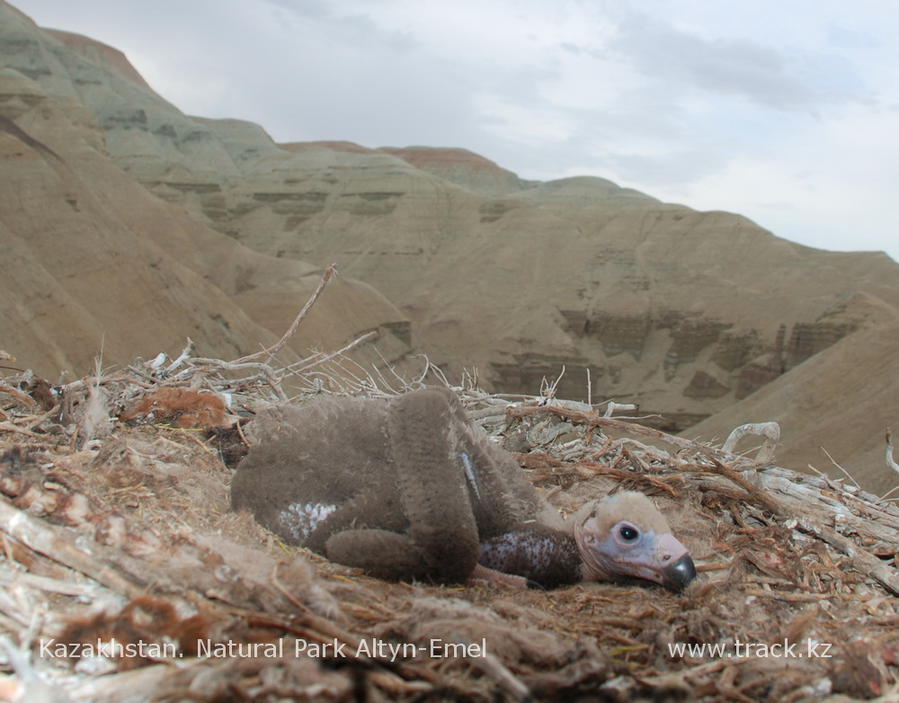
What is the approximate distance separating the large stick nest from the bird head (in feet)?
0.20

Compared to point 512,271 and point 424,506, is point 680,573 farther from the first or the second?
point 512,271

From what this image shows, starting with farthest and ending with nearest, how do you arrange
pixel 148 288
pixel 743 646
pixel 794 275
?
pixel 794 275 < pixel 148 288 < pixel 743 646

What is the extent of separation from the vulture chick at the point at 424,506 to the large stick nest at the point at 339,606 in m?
0.10

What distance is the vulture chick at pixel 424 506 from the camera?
2.59m

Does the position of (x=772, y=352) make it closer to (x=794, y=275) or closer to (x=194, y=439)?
(x=794, y=275)

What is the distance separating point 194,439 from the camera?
3566 millimetres

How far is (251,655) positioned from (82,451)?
4.85ft

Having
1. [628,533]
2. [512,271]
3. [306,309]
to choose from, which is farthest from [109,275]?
[512,271]

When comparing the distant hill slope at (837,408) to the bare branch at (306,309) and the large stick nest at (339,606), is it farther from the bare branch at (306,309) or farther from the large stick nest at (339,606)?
the bare branch at (306,309)

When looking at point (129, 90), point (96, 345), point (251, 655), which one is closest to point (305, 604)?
point (251, 655)

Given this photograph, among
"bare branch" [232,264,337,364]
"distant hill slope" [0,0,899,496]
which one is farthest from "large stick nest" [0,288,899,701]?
"distant hill slope" [0,0,899,496]

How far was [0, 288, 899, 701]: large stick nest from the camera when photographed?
67.5 inches

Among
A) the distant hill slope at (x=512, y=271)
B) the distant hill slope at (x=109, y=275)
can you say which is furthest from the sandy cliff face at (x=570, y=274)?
the distant hill slope at (x=109, y=275)

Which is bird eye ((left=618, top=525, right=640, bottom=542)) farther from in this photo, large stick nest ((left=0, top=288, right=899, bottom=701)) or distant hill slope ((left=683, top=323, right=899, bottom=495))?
distant hill slope ((left=683, top=323, right=899, bottom=495))
